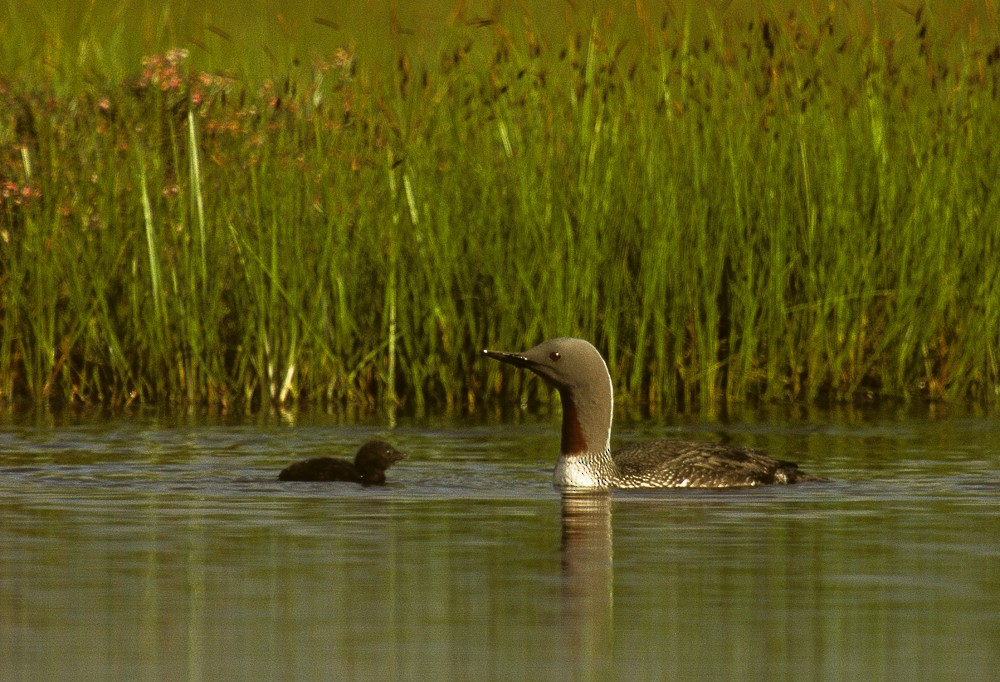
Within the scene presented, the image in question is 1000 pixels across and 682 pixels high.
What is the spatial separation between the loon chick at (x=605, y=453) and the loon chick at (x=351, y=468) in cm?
67

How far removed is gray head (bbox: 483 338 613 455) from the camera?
34.1ft

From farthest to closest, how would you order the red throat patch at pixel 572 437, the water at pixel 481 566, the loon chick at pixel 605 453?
1. the red throat patch at pixel 572 437
2. the loon chick at pixel 605 453
3. the water at pixel 481 566

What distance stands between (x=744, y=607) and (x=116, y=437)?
5812mm

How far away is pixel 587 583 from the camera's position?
668 cm

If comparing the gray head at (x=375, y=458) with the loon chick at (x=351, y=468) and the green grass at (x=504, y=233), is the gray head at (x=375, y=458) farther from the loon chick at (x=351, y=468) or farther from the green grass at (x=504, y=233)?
the green grass at (x=504, y=233)

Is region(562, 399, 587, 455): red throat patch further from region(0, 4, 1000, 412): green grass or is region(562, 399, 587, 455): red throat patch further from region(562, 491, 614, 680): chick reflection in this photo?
region(0, 4, 1000, 412): green grass

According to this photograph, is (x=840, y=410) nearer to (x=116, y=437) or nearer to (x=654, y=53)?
(x=654, y=53)

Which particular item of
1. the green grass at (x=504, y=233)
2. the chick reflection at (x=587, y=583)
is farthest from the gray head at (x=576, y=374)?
the green grass at (x=504, y=233)

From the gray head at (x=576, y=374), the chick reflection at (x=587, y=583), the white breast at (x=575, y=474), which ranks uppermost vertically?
the gray head at (x=576, y=374)

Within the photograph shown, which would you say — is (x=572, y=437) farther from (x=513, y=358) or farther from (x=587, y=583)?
(x=587, y=583)

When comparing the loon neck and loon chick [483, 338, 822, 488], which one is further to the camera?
the loon neck

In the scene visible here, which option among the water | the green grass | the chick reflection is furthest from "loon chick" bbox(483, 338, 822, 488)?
the green grass

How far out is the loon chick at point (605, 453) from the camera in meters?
9.84

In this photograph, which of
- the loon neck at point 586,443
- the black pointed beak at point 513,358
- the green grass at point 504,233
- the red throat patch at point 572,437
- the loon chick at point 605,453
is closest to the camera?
the loon chick at point 605,453
